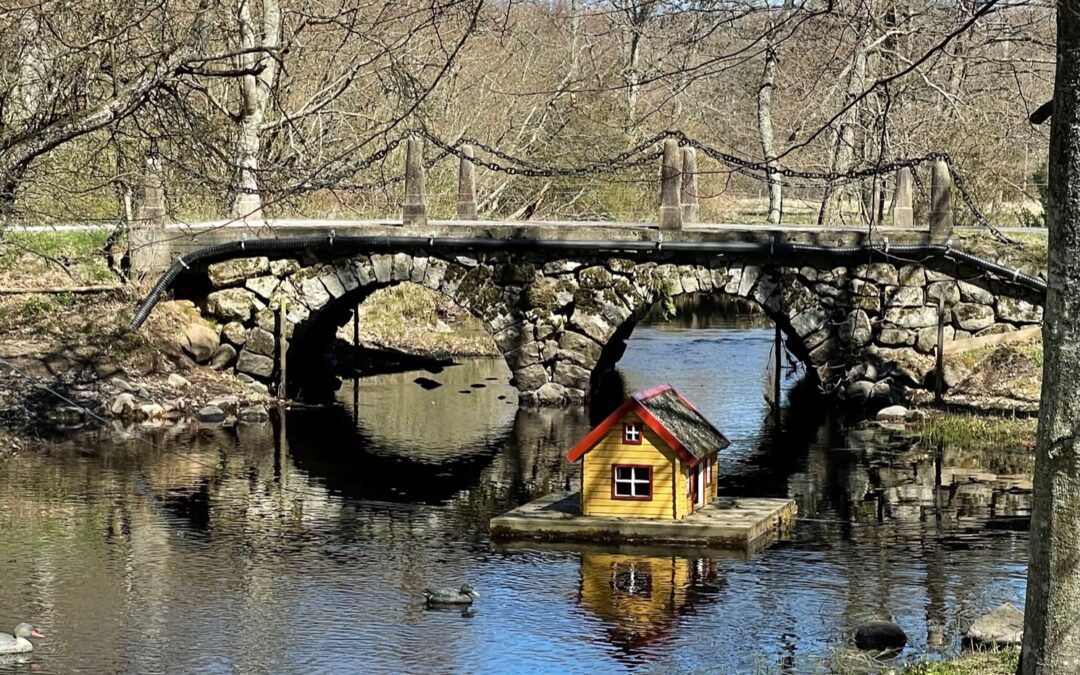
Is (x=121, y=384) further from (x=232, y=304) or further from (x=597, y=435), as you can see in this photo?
(x=597, y=435)

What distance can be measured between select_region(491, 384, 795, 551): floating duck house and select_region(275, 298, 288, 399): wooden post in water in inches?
383

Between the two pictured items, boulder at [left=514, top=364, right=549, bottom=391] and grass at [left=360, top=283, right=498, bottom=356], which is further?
grass at [left=360, top=283, right=498, bottom=356]

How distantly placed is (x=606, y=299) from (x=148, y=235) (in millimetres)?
6899

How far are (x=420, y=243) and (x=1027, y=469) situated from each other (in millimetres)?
9177

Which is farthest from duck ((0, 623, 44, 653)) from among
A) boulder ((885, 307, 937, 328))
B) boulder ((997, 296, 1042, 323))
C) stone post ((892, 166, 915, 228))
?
boulder ((997, 296, 1042, 323))

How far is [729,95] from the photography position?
37688 millimetres

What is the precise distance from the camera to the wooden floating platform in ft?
48.0

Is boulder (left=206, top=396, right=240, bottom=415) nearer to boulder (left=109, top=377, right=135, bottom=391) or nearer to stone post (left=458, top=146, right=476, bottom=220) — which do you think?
boulder (left=109, top=377, right=135, bottom=391)

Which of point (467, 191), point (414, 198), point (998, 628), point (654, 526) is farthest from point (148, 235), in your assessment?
point (998, 628)

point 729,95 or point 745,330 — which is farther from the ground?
point 729,95

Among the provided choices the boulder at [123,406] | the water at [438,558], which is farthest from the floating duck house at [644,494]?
the boulder at [123,406]

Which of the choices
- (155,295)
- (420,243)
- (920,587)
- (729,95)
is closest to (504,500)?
(920,587)

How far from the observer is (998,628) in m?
11.4

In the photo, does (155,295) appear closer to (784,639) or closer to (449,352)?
(449,352)
